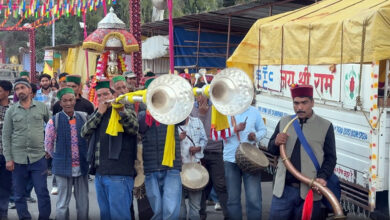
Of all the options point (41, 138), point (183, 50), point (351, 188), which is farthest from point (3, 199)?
point (183, 50)

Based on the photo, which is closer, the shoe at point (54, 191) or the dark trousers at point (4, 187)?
the dark trousers at point (4, 187)

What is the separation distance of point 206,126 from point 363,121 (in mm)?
2291

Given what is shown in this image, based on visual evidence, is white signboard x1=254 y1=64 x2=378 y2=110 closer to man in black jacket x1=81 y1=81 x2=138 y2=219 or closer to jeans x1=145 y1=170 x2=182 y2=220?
jeans x1=145 y1=170 x2=182 y2=220

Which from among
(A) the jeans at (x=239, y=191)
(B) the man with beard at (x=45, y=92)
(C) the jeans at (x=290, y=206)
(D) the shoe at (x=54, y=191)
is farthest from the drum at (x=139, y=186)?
(B) the man with beard at (x=45, y=92)

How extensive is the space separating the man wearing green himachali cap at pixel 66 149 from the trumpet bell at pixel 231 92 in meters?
2.69

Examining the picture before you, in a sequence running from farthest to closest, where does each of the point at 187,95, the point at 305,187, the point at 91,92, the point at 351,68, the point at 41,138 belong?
the point at 91,92 → the point at 41,138 → the point at 351,68 → the point at 305,187 → the point at 187,95

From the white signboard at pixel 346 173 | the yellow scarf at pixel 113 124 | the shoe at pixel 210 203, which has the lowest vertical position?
→ the shoe at pixel 210 203

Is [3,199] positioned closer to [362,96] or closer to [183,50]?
[362,96]

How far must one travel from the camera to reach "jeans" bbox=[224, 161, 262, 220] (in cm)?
725

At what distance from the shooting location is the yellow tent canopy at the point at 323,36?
6.19 meters

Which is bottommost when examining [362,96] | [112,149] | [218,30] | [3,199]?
[3,199]

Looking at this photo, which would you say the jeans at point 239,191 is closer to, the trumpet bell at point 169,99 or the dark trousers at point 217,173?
the dark trousers at point 217,173

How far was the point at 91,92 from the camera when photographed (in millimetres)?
11766

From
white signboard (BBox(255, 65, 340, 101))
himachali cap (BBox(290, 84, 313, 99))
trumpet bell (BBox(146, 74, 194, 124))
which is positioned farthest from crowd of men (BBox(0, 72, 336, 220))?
trumpet bell (BBox(146, 74, 194, 124))
